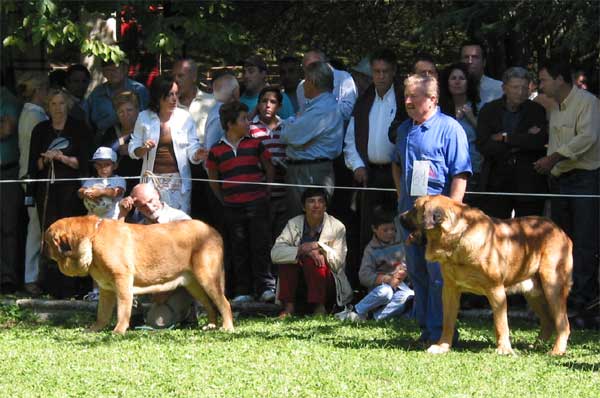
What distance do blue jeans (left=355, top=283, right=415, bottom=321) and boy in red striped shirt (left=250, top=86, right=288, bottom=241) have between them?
1386 millimetres

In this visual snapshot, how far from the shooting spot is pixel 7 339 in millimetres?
9680

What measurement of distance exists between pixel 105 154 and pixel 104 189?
34 cm

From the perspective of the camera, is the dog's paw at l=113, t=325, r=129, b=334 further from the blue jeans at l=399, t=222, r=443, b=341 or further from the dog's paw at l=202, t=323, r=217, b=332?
the blue jeans at l=399, t=222, r=443, b=341

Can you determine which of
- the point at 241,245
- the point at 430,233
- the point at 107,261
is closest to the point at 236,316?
the point at 241,245

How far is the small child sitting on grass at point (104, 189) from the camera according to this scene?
11078 mm

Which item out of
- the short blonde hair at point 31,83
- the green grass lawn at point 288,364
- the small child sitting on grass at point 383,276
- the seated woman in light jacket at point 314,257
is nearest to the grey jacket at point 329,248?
the seated woman in light jacket at point 314,257

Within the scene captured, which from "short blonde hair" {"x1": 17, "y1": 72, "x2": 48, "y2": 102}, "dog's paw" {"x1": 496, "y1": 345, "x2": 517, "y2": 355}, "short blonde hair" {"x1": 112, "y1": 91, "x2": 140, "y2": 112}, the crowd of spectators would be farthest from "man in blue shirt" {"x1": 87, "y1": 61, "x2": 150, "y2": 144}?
"dog's paw" {"x1": 496, "y1": 345, "x2": 517, "y2": 355}

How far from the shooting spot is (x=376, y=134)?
1097 centimetres

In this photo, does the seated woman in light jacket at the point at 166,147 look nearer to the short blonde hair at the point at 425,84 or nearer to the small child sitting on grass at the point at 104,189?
the small child sitting on grass at the point at 104,189

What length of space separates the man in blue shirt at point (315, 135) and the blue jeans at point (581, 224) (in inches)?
79.4

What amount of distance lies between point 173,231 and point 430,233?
2423mm

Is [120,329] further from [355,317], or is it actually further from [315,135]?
[315,135]

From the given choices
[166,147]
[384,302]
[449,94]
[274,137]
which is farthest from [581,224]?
[166,147]

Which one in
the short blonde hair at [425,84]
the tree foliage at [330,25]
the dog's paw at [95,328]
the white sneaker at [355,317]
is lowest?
the dog's paw at [95,328]
